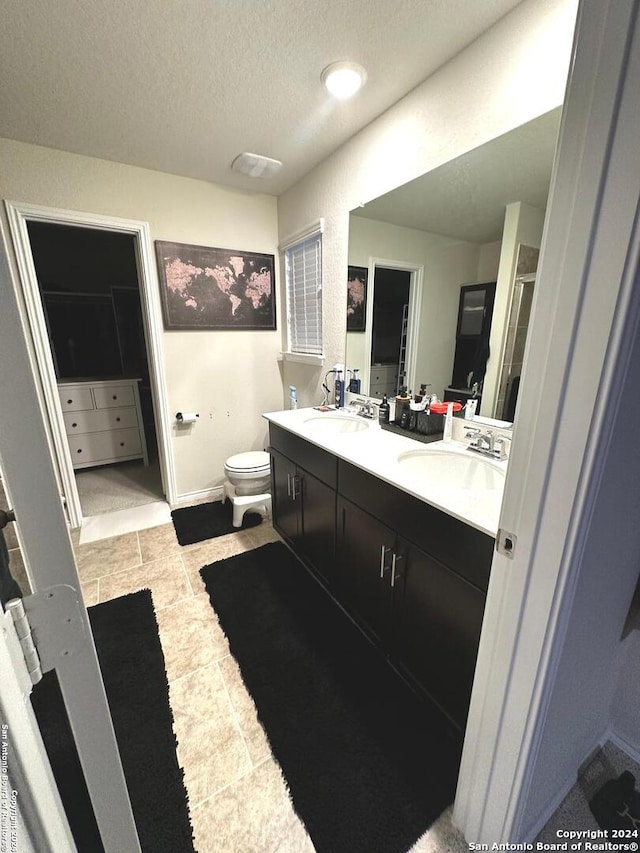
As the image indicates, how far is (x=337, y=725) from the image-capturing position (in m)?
1.27

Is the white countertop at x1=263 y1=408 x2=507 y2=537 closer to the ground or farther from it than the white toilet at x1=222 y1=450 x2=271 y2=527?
farther from it

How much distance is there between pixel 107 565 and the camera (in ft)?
7.07

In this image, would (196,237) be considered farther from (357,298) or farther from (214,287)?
(357,298)

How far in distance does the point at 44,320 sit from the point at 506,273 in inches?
104

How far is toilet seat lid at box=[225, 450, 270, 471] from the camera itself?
249cm

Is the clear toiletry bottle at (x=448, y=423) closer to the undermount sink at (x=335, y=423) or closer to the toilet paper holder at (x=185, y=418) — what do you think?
the undermount sink at (x=335, y=423)

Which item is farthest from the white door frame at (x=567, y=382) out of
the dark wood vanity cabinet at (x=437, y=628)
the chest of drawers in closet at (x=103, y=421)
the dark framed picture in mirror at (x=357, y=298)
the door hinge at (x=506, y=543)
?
the chest of drawers in closet at (x=103, y=421)

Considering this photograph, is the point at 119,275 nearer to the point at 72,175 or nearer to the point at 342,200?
the point at 72,175

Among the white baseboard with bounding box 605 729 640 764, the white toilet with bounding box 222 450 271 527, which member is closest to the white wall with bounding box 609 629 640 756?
the white baseboard with bounding box 605 729 640 764

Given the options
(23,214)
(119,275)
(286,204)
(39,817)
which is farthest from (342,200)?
(119,275)

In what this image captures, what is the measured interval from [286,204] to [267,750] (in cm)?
315

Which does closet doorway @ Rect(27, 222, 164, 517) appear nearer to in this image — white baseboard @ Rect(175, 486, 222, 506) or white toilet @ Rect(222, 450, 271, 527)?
white baseboard @ Rect(175, 486, 222, 506)

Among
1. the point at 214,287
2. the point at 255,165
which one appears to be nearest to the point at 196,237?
the point at 214,287

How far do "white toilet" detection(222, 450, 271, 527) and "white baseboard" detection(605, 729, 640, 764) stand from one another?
2.03 meters
